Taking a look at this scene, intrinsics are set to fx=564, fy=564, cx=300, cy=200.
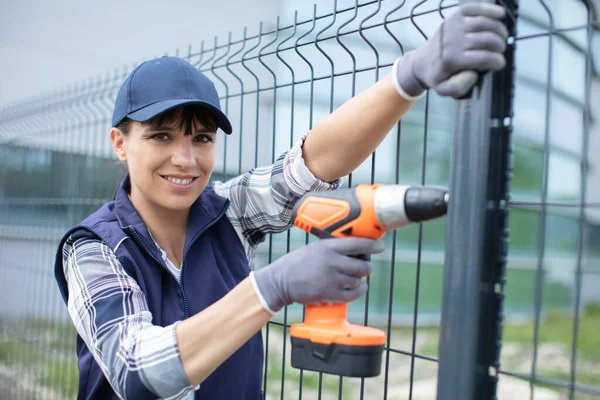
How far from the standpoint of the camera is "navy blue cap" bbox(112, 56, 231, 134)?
5.48ft

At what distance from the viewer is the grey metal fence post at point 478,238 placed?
1153 mm

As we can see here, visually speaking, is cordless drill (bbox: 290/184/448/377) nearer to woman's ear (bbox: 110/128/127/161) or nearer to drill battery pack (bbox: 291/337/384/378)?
drill battery pack (bbox: 291/337/384/378)

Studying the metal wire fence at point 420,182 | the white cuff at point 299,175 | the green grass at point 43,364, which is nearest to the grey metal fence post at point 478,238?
the metal wire fence at point 420,182

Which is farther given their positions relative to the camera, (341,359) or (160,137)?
(160,137)

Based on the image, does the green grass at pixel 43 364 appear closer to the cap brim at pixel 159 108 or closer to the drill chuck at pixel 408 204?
the cap brim at pixel 159 108

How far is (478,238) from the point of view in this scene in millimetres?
1151

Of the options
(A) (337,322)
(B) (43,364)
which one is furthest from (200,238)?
(B) (43,364)

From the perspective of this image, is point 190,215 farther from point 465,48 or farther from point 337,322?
point 465,48

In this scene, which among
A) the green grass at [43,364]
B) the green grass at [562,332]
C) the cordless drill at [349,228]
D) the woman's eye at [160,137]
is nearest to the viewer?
the cordless drill at [349,228]

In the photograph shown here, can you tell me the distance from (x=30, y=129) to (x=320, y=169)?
339 centimetres

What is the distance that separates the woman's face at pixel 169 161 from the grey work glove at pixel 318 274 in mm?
514

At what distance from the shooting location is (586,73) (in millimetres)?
1195

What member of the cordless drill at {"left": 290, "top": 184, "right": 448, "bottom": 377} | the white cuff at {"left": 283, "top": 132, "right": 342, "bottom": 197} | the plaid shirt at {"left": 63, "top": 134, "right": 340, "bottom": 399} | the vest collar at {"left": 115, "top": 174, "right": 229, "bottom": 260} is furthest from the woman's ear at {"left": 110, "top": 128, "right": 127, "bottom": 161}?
the cordless drill at {"left": 290, "top": 184, "right": 448, "bottom": 377}

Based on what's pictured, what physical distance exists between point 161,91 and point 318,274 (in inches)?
30.6
